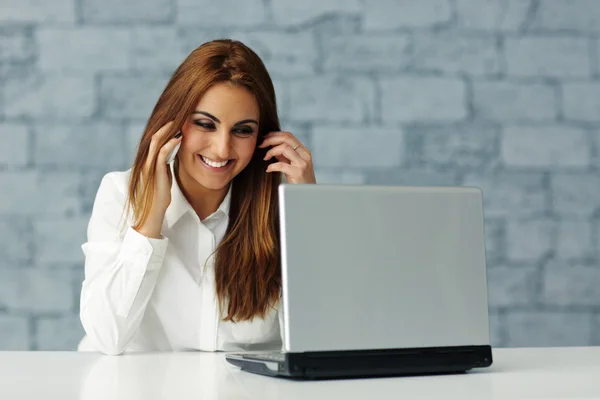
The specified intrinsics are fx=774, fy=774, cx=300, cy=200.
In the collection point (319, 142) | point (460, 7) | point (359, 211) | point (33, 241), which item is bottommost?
point (359, 211)

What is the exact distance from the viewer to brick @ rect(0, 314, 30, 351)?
290 centimetres

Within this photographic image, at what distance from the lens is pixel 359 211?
41.7 inches

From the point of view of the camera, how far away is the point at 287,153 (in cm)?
199

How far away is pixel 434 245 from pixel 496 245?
2101 millimetres

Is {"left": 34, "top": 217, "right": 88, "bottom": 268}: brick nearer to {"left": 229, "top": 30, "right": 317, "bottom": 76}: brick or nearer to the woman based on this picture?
{"left": 229, "top": 30, "right": 317, "bottom": 76}: brick

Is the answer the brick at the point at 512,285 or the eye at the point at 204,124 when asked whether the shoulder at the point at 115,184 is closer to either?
the eye at the point at 204,124

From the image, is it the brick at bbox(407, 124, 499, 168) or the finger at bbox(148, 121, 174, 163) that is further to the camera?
the brick at bbox(407, 124, 499, 168)

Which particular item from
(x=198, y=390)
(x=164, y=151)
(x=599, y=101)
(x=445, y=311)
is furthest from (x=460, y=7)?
(x=198, y=390)

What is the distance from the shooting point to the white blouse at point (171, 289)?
1.76 m

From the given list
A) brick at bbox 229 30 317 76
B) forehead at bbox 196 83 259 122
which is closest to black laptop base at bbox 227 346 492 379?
forehead at bbox 196 83 259 122

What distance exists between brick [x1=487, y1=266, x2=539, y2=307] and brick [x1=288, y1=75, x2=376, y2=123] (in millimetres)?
811

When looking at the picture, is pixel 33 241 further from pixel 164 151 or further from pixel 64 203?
pixel 164 151

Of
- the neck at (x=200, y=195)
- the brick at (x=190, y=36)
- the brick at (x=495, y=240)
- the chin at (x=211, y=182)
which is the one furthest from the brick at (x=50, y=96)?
the brick at (x=495, y=240)

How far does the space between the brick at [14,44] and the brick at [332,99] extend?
1.01 metres
